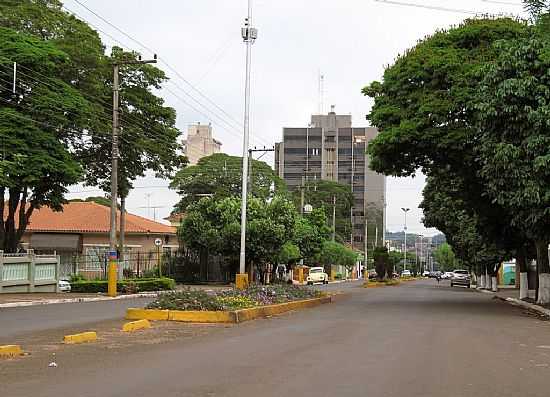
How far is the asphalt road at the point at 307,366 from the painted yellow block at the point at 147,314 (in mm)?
2034

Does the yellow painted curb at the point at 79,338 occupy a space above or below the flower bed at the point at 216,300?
below

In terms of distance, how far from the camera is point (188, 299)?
1802 centimetres

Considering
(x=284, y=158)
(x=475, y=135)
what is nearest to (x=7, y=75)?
(x=475, y=135)

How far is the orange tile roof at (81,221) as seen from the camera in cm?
5341

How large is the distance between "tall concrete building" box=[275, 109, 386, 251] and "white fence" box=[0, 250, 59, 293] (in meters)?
97.3

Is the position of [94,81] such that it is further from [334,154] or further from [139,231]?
[334,154]

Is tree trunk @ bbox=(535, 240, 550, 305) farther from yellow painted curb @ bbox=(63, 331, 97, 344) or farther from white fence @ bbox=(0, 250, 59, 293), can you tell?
white fence @ bbox=(0, 250, 59, 293)

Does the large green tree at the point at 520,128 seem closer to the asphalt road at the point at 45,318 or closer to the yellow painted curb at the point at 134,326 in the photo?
the yellow painted curb at the point at 134,326

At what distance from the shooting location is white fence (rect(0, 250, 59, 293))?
1259 inches

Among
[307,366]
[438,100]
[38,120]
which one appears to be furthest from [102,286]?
[307,366]

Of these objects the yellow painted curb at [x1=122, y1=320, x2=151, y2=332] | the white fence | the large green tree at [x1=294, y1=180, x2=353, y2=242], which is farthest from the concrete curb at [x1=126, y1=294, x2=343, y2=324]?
the large green tree at [x1=294, y1=180, x2=353, y2=242]

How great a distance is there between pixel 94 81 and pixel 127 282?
1092 cm

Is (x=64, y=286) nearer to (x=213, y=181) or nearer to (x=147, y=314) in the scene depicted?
(x=147, y=314)

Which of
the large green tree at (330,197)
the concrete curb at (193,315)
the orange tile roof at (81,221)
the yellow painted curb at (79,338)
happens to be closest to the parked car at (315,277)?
the orange tile roof at (81,221)
